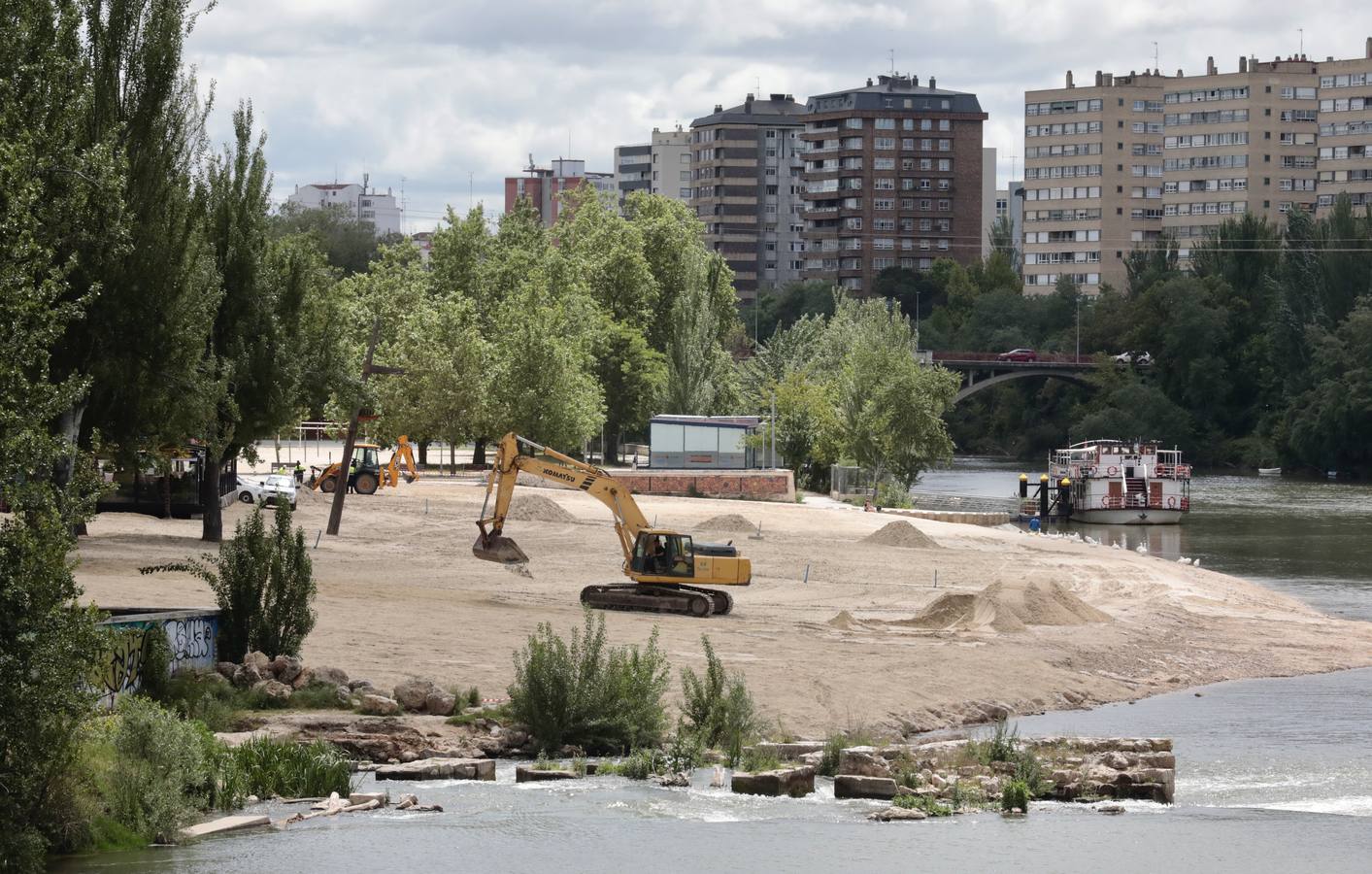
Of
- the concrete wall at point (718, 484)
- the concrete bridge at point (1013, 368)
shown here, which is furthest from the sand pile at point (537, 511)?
the concrete bridge at point (1013, 368)

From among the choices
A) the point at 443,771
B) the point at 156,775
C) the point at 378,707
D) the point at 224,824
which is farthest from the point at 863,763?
the point at 156,775

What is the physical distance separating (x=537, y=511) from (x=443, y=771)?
125ft

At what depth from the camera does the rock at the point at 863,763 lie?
24078 millimetres

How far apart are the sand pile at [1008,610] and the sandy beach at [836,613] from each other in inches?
2.0

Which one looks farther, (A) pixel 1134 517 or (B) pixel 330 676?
(A) pixel 1134 517

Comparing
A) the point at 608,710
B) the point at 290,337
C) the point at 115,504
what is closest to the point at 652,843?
the point at 608,710

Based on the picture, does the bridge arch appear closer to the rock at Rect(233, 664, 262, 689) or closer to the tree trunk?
the tree trunk

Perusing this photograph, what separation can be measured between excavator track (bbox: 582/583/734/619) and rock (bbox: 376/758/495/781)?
49.6ft

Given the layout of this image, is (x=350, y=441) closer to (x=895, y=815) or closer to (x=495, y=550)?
(x=495, y=550)

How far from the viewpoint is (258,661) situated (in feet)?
85.8

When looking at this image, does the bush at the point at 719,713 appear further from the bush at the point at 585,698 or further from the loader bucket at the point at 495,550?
the loader bucket at the point at 495,550

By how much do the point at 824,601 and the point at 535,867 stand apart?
23.7 metres

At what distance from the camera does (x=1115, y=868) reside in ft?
68.7

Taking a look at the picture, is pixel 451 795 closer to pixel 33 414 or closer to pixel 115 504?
pixel 33 414
